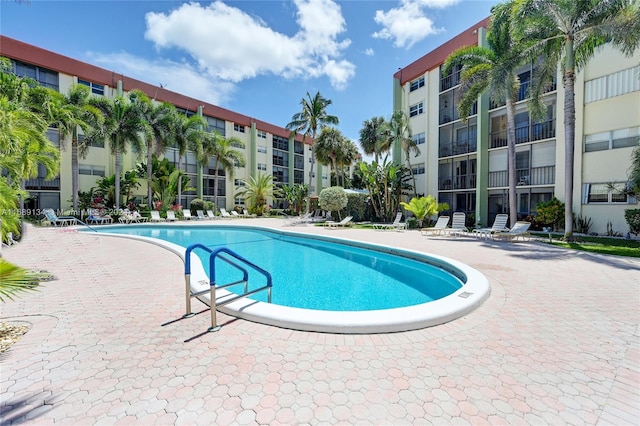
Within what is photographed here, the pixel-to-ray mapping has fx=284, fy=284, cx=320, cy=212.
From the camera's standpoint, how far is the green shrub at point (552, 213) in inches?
656

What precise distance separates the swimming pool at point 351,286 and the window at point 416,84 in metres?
20.9

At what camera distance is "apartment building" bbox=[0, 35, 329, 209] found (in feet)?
81.5

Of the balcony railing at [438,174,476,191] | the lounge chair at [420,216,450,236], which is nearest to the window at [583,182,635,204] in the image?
the balcony railing at [438,174,476,191]

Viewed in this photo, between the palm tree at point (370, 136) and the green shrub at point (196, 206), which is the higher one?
the palm tree at point (370, 136)

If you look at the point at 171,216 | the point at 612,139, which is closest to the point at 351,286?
the point at 612,139

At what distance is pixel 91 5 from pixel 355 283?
44.5 ft

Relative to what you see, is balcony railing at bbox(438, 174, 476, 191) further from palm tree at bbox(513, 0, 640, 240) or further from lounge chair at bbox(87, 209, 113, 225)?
lounge chair at bbox(87, 209, 113, 225)

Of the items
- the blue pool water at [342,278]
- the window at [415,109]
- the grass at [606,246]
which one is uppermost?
the window at [415,109]

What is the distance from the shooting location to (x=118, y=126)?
970 inches

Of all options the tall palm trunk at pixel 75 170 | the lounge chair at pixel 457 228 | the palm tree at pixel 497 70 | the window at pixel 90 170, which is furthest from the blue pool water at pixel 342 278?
the window at pixel 90 170

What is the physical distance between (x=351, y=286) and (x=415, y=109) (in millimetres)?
25646

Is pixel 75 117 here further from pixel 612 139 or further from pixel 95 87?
pixel 612 139

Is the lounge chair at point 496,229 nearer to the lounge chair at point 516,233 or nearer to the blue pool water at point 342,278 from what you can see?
the lounge chair at point 516,233

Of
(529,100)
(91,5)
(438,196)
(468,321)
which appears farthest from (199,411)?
(438,196)
